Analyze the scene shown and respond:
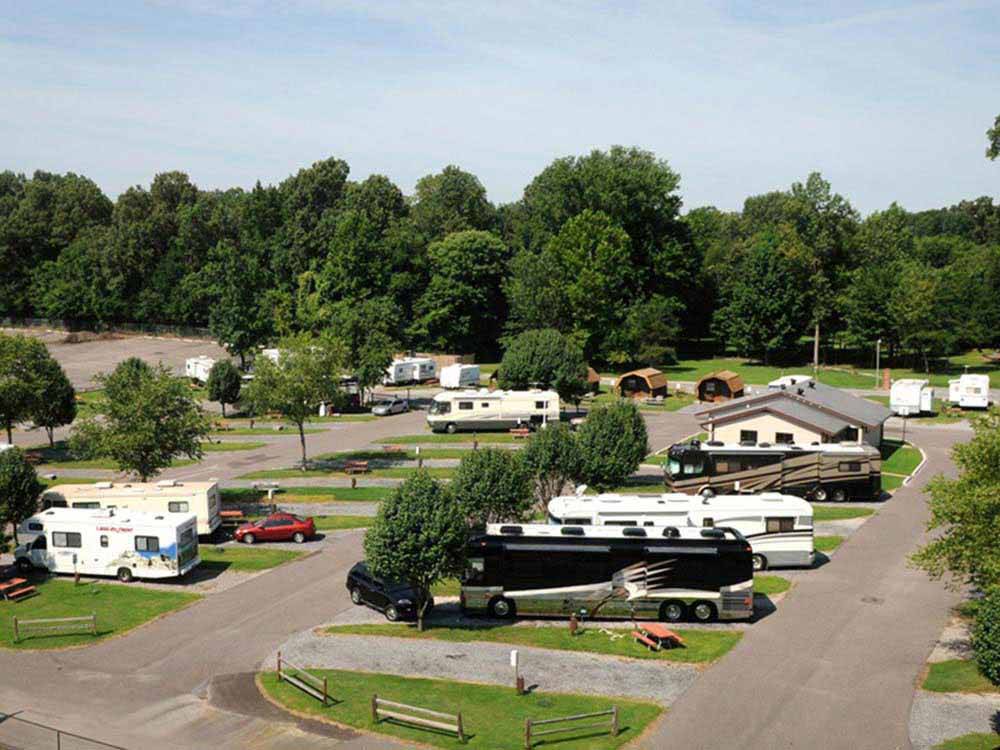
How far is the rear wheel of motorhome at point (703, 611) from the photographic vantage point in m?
30.9

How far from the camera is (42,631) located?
30.8m

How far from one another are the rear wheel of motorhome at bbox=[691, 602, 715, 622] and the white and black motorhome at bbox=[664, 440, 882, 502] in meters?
15.7

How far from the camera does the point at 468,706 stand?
24.8m

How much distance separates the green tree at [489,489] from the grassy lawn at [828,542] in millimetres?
12048

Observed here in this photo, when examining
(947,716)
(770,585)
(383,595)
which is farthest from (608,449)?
(947,716)

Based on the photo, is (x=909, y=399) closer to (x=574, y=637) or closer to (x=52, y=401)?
(x=574, y=637)

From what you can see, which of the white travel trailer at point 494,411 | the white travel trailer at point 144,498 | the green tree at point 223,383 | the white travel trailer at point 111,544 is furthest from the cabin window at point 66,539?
the green tree at point 223,383

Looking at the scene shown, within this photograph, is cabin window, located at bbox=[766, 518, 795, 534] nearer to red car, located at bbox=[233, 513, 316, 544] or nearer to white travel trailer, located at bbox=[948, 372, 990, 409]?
red car, located at bbox=[233, 513, 316, 544]

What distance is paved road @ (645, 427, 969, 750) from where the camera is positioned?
76.4ft

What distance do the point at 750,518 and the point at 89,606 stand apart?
2365cm

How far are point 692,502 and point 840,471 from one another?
13071mm

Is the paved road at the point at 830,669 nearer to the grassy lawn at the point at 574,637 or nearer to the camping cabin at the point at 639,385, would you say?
the grassy lawn at the point at 574,637

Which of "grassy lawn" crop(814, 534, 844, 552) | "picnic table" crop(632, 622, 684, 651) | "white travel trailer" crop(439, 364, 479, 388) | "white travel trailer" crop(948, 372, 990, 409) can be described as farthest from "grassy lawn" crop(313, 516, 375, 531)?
"white travel trailer" crop(948, 372, 990, 409)

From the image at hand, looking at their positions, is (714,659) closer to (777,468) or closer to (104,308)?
(777,468)
